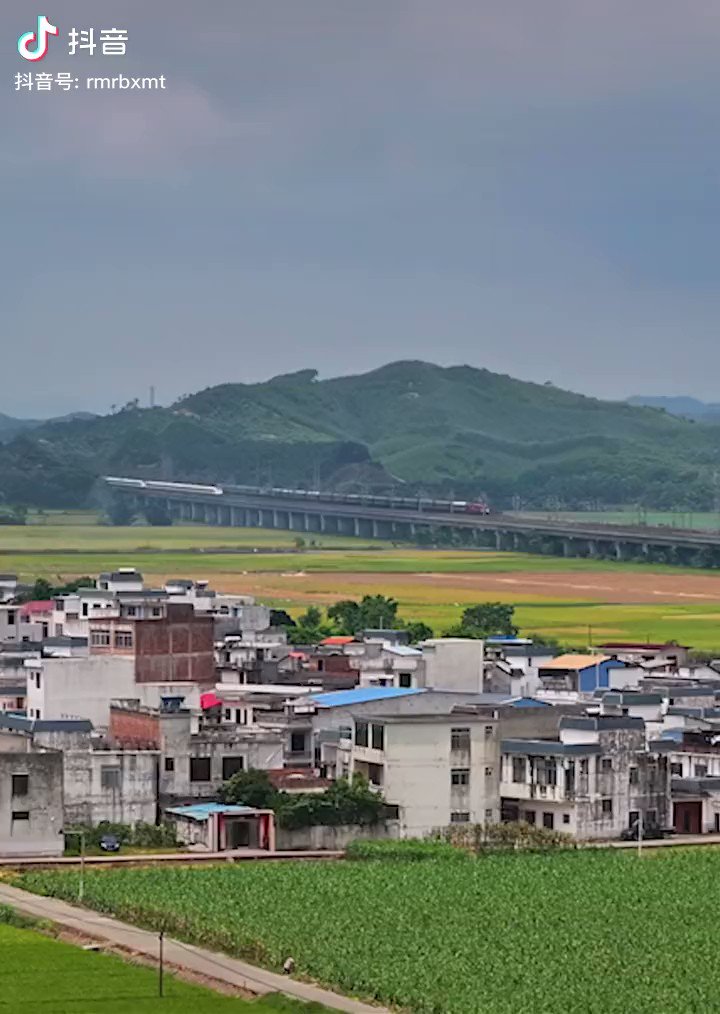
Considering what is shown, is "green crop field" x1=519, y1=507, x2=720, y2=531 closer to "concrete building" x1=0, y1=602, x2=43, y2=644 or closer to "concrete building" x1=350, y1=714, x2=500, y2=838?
"concrete building" x1=0, y1=602, x2=43, y2=644

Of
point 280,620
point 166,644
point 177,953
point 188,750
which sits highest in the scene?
point 280,620

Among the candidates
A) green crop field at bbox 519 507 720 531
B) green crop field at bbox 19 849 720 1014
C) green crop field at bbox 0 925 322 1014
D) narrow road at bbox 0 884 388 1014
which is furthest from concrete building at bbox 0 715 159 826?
green crop field at bbox 519 507 720 531

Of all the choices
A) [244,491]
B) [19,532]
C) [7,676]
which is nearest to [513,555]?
[19,532]

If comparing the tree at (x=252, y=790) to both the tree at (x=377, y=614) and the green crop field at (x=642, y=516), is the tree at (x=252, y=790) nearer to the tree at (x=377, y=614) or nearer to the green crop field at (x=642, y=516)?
the tree at (x=377, y=614)

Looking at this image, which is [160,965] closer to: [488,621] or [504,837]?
[504,837]

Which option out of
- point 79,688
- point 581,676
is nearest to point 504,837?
point 79,688

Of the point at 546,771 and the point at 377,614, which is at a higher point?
the point at 377,614

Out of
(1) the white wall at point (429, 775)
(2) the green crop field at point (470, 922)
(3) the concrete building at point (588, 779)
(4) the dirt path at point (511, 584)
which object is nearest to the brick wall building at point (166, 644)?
(1) the white wall at point (429, 775)
